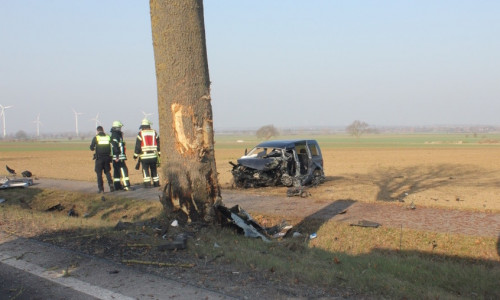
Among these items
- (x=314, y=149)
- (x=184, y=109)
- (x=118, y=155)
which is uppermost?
(x=184, y=109)

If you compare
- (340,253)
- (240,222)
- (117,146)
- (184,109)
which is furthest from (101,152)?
(340,253)

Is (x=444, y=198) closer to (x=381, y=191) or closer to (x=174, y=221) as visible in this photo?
(x=381, y=191)

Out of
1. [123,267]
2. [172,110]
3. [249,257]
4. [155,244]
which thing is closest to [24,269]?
[123,267]

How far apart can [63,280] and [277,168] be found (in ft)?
34.6

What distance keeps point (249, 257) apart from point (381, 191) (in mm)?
11146

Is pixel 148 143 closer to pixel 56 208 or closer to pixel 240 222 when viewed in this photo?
pixel 56 208

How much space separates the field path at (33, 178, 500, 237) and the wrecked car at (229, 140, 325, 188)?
2182 mm

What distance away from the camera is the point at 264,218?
369 inches

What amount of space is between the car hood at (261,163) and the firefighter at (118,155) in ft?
12.2

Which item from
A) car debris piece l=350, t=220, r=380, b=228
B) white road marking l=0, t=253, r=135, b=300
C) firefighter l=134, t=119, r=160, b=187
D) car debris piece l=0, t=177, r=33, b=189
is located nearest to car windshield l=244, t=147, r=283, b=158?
firefighter l=134, t=119, r=160, b=187

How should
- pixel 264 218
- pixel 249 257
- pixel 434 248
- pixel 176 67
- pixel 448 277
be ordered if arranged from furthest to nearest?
pixel 264 218, pixel 434 248, pixel 176 67, pixel 448 277, pixel 249 257

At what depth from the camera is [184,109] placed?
22.4 ft

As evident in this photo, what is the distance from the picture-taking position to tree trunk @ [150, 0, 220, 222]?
22.1 feet

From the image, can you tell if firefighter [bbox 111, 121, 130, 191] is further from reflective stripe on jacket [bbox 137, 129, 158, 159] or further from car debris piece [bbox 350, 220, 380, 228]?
car debris piece [bbox 350, 220, 380, 228]
